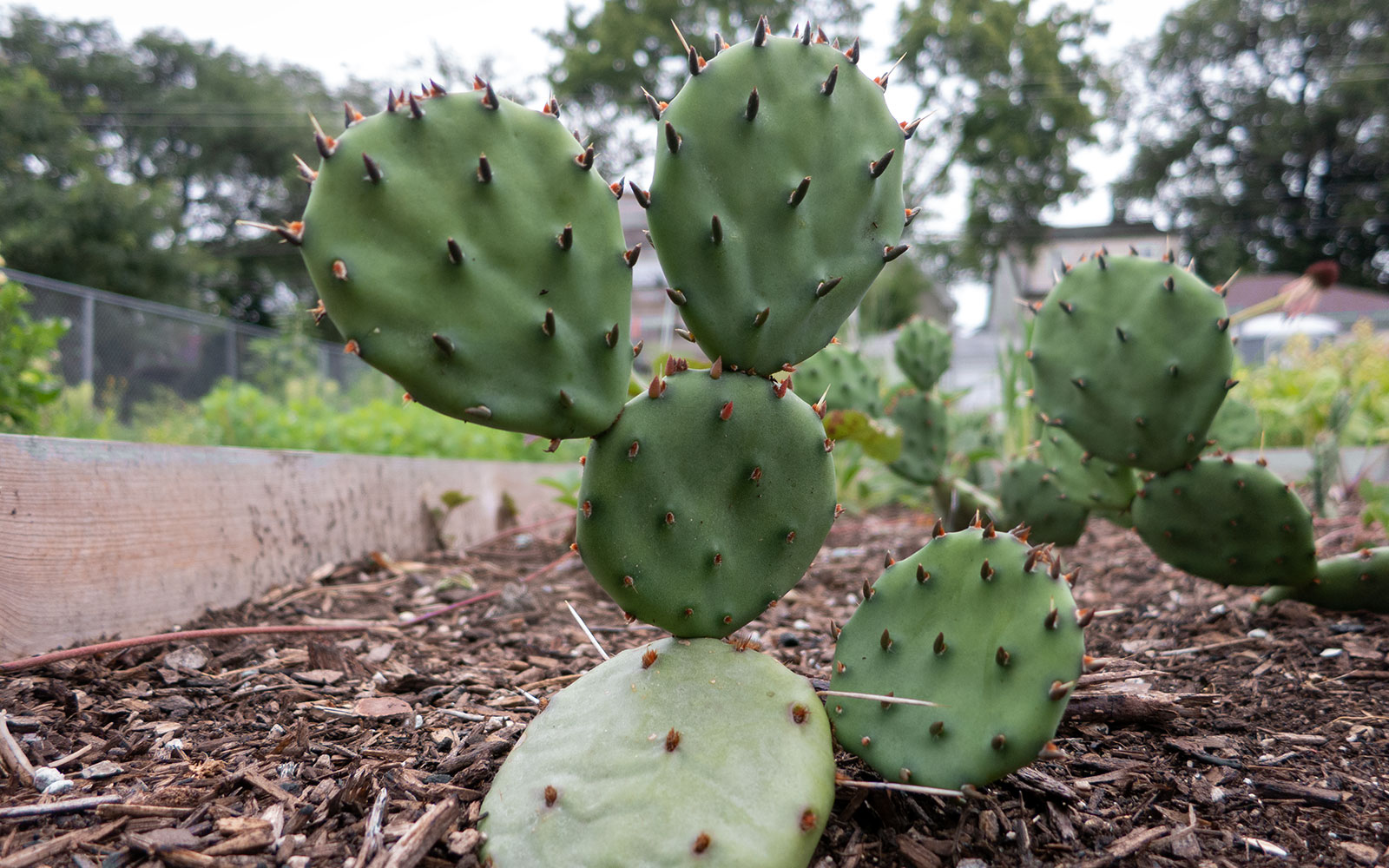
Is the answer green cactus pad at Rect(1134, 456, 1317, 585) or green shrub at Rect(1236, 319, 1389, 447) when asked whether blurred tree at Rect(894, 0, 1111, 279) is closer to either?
green shrub at Rect(1236, 319, 1389, 447)

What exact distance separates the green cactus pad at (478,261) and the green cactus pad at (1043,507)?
70.5 inches

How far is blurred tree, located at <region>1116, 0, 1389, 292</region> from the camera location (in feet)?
68.7

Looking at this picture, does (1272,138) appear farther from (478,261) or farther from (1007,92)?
(478,261)

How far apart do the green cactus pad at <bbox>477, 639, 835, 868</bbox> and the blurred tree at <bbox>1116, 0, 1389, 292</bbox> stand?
2528cm

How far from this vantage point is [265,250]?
22.5 meters

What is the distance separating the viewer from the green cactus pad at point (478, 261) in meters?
0.89

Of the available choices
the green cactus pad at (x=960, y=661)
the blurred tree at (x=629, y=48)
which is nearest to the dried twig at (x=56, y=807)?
the green cactus pad at (x=960, y=661)

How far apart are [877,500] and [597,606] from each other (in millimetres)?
2537

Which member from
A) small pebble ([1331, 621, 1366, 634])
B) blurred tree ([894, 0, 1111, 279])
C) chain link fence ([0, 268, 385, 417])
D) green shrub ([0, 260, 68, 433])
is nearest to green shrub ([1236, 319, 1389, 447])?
small pebble ([1331, 621, 1366, 634])

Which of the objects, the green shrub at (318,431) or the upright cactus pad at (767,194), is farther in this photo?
the green shrub at (318,431)

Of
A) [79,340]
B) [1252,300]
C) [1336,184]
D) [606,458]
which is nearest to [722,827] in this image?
[606,458]

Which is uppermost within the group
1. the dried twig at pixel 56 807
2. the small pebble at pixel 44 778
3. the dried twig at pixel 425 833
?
the dried twig at pixel 425 833

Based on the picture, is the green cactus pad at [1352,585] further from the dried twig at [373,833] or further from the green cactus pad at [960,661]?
the dried twig at [373,833]

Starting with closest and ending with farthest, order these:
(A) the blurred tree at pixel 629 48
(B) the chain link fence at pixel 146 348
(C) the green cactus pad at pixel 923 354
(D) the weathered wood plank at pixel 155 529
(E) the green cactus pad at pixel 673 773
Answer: (E) the green cactus pad at pixel 673 773
(D) the weathered wood plank at pixel 155 529
(C) the green cactus pad at pixel 923 354
(B) the chain link fence at pixel 146 348
(A) the blurred tree at pixel 629 48
